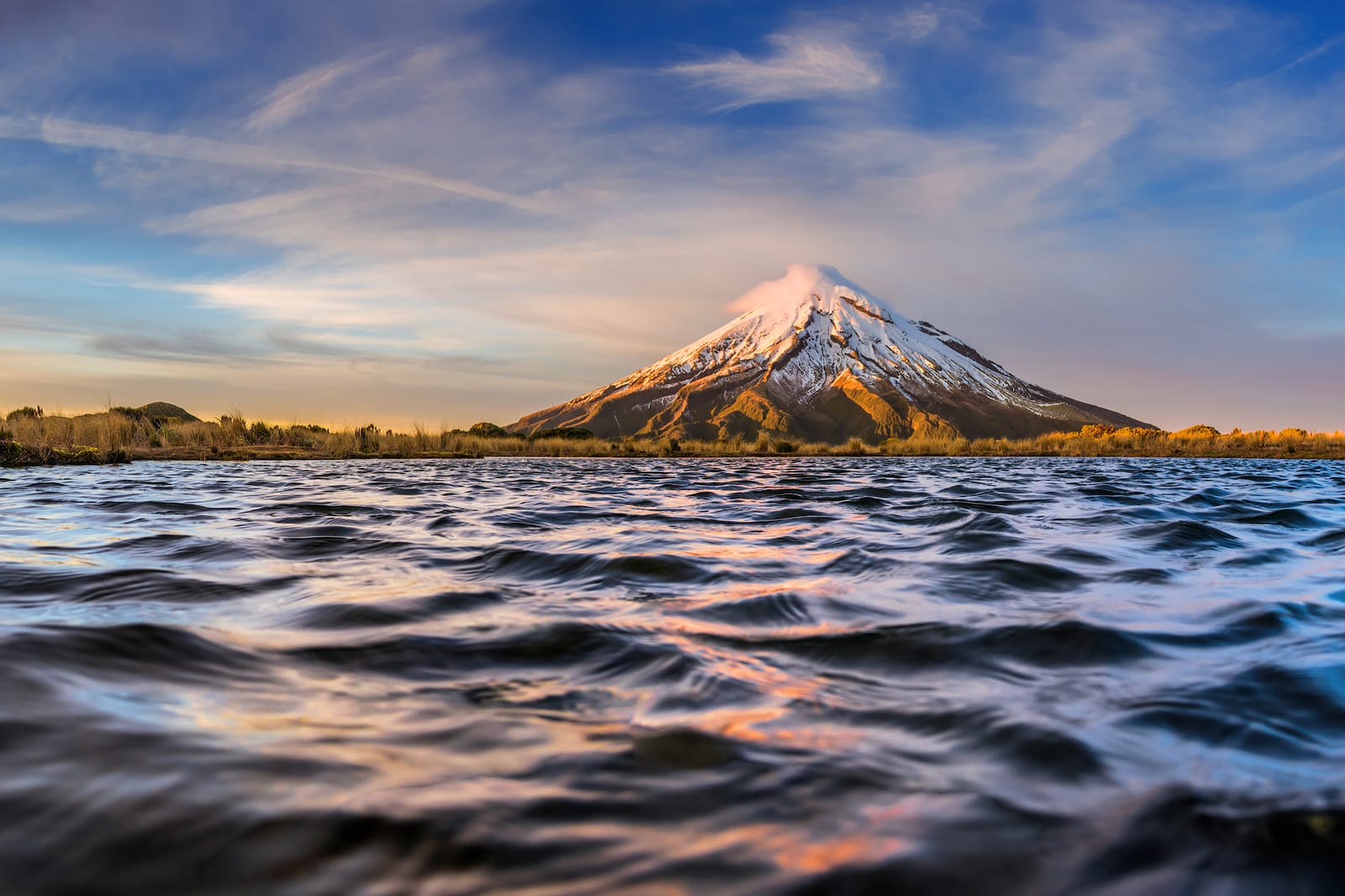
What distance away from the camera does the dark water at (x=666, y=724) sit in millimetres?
Answer: 1486

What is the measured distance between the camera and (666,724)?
225 centimetres

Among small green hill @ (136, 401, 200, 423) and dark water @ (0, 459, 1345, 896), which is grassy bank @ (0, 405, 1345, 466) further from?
dark water @ (0, 459, 1345, 896)

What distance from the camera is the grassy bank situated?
22.4 metres

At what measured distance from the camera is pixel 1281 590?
14.7 feet

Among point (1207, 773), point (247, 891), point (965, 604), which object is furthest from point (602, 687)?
point (965, 604)

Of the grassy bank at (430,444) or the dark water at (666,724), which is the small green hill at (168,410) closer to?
the grassy bank at (430,444)

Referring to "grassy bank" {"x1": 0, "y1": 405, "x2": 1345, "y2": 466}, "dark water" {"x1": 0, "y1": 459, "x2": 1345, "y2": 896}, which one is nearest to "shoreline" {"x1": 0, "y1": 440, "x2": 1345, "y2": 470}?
"grassy bank" {"x1": 0, "y1": 405, "x2": 1345, "y2": 466}

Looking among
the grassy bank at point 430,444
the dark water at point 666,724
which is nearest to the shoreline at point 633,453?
the grassy bank at point 430,444

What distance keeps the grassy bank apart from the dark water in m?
21.5

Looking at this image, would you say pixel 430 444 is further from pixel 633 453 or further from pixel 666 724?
pixel 666 724

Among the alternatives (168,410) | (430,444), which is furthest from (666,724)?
(168,410)

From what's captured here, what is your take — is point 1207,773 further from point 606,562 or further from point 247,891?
point 606,562

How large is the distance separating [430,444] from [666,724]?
110 feet

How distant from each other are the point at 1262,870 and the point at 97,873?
2.26 m
